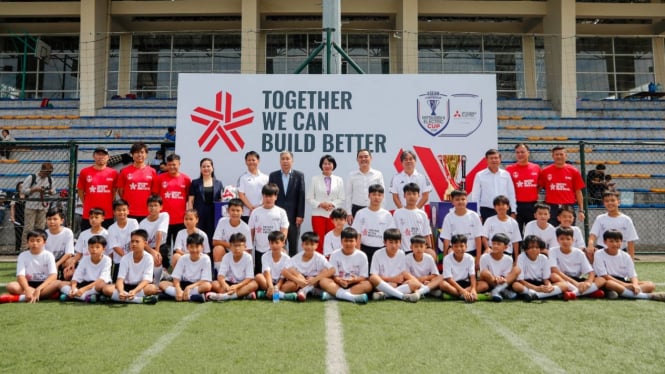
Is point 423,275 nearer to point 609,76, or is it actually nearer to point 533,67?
point 533,67

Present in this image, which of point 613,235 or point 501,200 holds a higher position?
point 501,200

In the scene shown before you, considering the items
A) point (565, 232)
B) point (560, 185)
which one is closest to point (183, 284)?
point (565, 232)

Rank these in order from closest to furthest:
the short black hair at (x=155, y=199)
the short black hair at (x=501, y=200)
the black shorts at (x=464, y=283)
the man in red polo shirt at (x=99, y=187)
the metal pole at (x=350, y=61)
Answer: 1. the black shorts at (x=464, y=283)
2. the short black hair at (x=155, y=199)
3. the short black hair at (x=501, y=200)
4. the man in red polo shirt at (x=99, y=187)
5. the metal pole at (x=350, y=61)

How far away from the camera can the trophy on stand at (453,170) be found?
7.34 metres

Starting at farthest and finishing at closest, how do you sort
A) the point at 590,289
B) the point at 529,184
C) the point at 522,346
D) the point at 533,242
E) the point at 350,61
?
the point at 350,61 → the point at 529,184 → the point at 533,242 → the point at 590,289 → the point at 522,346

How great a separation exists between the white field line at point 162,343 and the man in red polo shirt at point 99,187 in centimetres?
260

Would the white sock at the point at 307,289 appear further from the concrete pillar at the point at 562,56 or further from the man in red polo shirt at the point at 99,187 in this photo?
the concrete pillar at the point at 562,56

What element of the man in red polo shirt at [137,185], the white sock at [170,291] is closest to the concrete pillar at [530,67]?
the man in red polo shirt at [137,185]

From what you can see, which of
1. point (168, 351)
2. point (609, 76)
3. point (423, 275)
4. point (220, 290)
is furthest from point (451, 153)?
point (609, 76)

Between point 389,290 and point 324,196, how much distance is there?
1762 mm

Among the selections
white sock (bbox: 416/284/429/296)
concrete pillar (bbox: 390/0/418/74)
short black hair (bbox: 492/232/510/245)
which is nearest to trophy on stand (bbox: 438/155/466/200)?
short black hair (bbox: 492/232/510/245)

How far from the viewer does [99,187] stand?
A: 6.45 metres

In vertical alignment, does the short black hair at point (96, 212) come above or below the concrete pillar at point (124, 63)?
below

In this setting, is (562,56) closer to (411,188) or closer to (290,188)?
(411,188)
